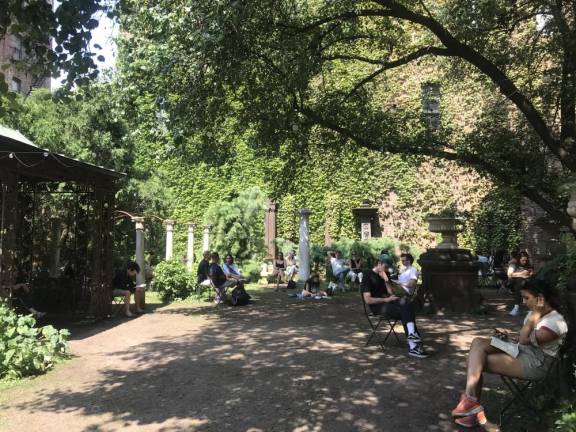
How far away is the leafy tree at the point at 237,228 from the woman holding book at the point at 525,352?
15.2 meters

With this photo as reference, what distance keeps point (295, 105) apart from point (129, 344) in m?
6.34

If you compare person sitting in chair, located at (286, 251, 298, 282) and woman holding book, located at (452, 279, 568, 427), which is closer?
woman holding book, located at (452, 279, 568, 427)

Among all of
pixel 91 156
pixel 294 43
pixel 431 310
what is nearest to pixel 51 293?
pixel 91 156

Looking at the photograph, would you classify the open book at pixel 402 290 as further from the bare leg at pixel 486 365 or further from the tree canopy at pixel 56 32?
the tree canopy at pixel 56 32

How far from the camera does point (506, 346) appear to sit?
14.4 ft

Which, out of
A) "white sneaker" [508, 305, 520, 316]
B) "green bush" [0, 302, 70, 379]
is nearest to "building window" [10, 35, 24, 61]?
"green bush" [0, 302, 70, 379]

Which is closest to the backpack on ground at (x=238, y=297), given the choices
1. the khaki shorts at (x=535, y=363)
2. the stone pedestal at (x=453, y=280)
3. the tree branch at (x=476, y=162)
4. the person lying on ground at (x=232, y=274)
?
the person lying on ground at (x=232, y=274)

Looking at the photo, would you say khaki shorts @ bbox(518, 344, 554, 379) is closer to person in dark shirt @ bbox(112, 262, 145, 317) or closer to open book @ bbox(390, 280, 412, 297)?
open book @ bbox(390, 280, 412, 297)

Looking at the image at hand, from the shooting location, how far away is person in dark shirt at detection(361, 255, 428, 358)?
22.2ft

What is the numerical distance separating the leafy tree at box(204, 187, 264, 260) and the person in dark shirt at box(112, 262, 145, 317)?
25.6 feet

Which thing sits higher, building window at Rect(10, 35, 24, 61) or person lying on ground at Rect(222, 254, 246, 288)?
building window at Rect(10, 35, 24, 61)

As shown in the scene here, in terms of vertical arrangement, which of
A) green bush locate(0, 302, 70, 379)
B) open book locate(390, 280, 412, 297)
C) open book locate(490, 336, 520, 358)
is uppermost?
open book locate(390, 280, 412, 297)

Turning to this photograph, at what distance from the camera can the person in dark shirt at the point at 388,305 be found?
6781 millimetres

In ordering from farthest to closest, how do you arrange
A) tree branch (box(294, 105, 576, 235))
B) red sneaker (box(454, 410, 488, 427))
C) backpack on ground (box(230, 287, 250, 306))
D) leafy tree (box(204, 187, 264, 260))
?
leafy tree (box(204, 187, 264, 260)) → backpack on ground (box(230, 287, 250, 306)) → tree branch (box(294, 105, 576, 235)) → red sneaker (box(454, 410, 488, 427))
